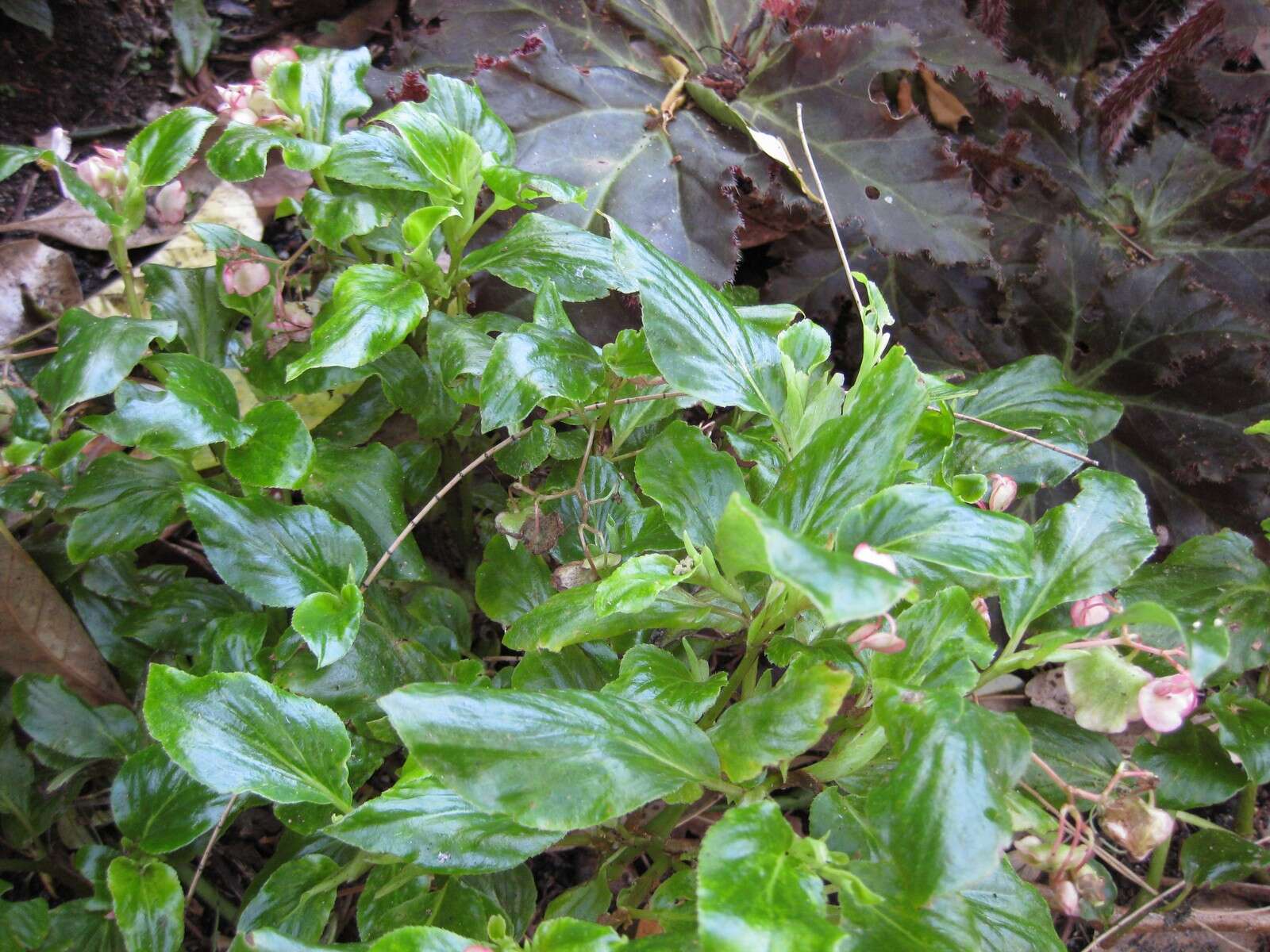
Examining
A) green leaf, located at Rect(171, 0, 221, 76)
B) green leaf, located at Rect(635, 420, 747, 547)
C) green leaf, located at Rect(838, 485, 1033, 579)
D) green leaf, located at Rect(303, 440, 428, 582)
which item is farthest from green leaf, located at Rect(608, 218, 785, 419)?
green leaf, located at Rect(171, 0, 221, 76)

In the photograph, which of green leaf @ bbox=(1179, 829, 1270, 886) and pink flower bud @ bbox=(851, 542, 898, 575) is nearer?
pink flower bud @ bbox=(851, 542, 898, 575)

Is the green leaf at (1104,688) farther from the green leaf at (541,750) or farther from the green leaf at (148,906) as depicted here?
the green leaf at (148,906)

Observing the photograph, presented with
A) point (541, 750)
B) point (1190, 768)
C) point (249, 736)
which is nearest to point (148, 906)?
point (249, 736)

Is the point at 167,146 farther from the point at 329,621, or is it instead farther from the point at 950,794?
the point at 950,794

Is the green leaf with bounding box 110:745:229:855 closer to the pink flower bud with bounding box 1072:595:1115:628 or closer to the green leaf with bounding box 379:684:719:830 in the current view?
the green leaf with bounding box 379:684:719:830

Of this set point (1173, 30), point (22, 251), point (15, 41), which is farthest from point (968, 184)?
point (15, 41)

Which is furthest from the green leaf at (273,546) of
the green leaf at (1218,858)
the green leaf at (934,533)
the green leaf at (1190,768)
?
the green leaf at (1218,858)

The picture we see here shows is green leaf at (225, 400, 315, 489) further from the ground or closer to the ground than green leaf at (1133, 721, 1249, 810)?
further from the ground
